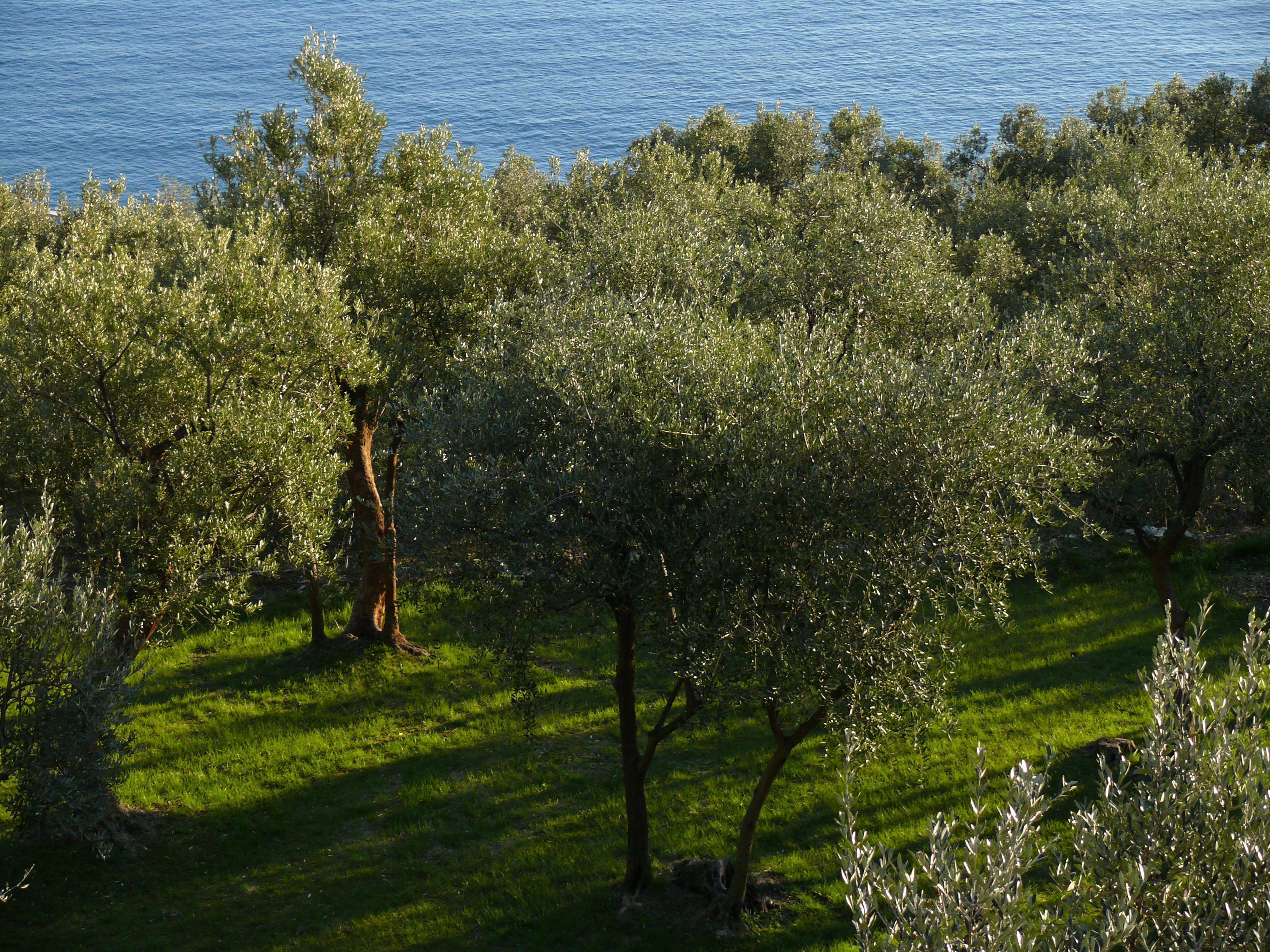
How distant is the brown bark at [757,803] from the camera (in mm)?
16625

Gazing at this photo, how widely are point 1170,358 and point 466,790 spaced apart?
741 inches

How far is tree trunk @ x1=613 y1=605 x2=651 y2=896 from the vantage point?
1903 centimetres

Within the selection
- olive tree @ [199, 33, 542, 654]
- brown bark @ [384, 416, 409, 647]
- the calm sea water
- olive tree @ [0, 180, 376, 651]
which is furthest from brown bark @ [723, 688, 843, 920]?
the calm sea water

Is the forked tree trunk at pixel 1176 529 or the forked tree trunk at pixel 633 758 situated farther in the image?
the forked tree trunk at pixel 1176 529

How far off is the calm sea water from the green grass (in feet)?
367

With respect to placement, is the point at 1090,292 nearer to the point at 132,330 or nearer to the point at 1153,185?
the point at 1153,185

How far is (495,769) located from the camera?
24969 mm

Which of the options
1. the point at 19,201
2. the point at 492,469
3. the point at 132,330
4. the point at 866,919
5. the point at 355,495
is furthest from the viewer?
the point at 19,201

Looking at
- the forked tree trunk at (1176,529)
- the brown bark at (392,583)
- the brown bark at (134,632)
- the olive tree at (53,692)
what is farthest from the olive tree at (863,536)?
the brown bark at (392,583)

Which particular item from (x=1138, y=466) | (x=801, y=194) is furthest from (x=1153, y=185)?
(x=1138, y=466)

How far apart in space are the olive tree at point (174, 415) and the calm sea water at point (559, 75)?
374 feet

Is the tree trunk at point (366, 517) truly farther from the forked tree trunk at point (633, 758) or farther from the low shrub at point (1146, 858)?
the low shrub at point (1146, 858)

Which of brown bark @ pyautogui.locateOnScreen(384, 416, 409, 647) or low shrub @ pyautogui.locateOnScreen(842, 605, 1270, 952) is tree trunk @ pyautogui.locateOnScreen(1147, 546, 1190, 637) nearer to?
low shrub @ pyautogui.locateOnScreen(842, 605, 1270, 952)

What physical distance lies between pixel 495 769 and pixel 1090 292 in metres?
21.5
